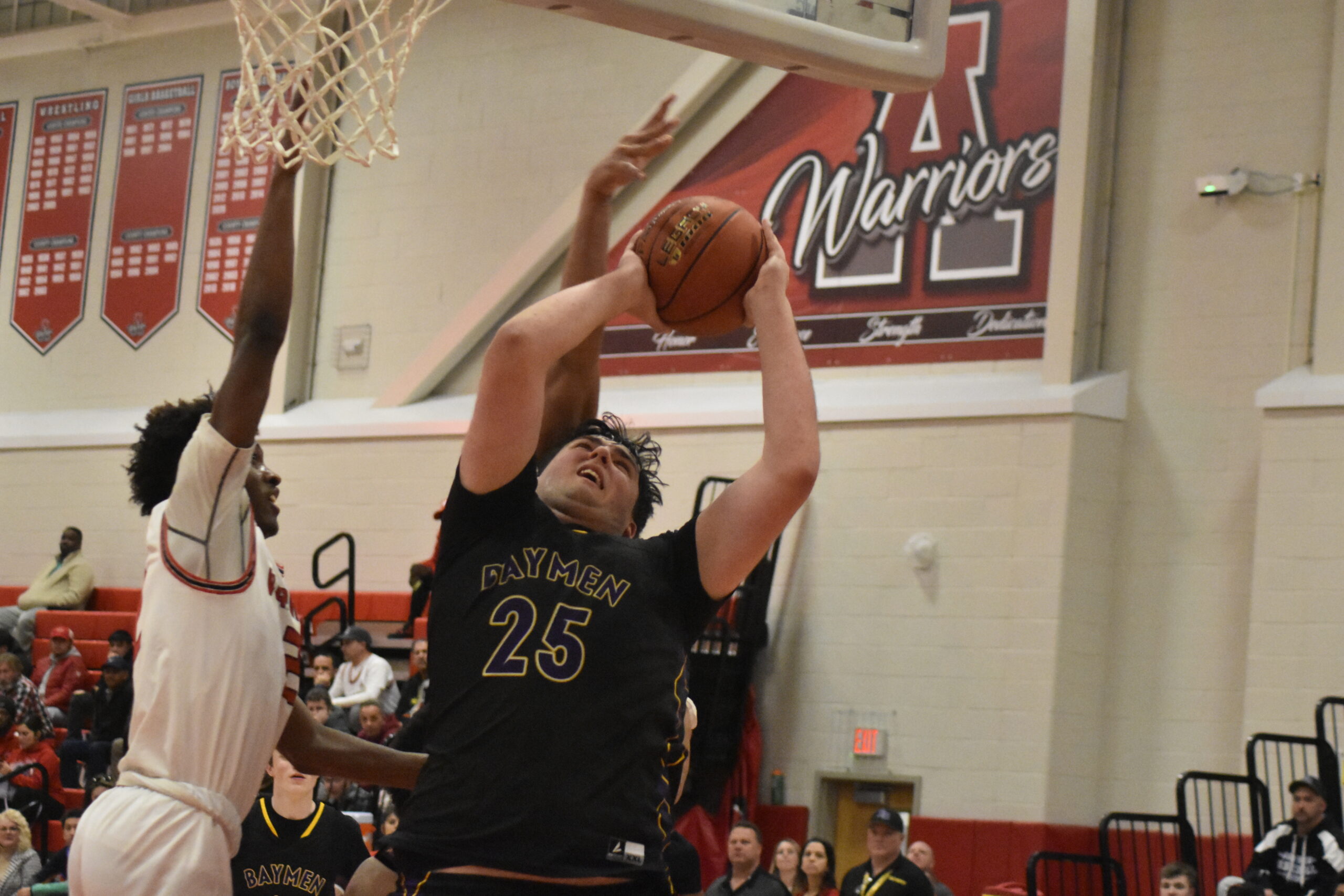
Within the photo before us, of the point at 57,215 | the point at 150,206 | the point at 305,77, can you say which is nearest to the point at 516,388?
the point at 305,77

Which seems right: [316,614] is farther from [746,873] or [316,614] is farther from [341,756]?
[341,756]

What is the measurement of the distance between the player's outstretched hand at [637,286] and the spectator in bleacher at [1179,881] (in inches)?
214

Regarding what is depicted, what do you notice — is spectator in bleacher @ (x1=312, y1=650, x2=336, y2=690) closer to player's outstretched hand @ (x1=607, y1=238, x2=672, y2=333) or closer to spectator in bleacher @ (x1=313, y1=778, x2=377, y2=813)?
spectator in bleacher @ (x1=313, y1=778, x2=377, y2=813)

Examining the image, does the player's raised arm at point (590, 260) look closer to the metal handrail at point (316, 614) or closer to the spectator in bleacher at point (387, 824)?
the spectator in bleacher at point (387, 824)

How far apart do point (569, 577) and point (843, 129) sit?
903 centimetres

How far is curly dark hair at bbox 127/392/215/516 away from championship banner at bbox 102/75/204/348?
34.9 feet

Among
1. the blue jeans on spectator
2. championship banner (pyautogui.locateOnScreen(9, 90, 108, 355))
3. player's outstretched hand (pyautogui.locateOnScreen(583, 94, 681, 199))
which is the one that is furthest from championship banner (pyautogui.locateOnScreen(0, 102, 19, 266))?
player's outstretched hand (pyautogui.locateOnScreen(583, 94, 681, 199))

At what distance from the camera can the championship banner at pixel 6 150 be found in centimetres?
1512

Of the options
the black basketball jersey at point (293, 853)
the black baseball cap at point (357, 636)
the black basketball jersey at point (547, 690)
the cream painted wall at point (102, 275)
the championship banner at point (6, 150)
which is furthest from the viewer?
the championship banner at point (6, 150)

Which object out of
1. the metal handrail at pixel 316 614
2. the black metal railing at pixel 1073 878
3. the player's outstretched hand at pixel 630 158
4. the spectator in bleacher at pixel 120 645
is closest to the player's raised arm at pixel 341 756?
the player's outstretched hand at pixel 630 158

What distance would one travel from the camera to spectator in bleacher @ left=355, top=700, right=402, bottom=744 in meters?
9.55

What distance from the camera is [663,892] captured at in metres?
2.44

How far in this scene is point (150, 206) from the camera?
14.2m

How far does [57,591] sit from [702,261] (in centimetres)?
1171
